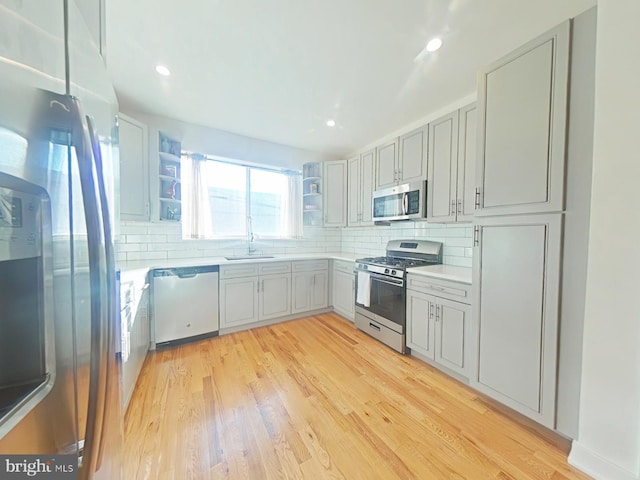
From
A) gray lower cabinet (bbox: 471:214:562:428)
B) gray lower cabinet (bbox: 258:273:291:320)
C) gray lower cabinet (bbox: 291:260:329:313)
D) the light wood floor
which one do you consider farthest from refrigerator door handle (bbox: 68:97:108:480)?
gray lower cabinet (bbox: 291:260:329:313)

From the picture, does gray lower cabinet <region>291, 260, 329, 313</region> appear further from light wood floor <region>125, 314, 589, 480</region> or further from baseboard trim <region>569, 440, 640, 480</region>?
baseboard trim <region>569, 440, 640, 480</region>

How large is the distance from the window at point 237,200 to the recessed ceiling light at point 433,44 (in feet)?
8.35

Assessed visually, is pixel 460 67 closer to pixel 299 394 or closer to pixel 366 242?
pixel 366 242

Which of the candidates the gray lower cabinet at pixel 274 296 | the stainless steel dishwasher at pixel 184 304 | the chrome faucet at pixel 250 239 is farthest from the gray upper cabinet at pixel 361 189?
the stainless steel dishwasher at pixel 184 304

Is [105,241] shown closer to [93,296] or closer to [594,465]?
[93,296]

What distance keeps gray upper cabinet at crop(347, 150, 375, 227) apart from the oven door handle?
88 centimetres

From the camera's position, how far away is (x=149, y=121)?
296 cm

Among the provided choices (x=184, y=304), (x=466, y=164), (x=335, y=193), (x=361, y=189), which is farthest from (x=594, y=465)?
(x=335, y=193)

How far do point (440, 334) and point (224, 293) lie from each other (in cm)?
240

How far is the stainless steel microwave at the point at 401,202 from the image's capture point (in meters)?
2.70

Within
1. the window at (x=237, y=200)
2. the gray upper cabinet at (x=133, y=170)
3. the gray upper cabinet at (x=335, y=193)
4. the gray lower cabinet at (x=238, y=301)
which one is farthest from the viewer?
the gray upper cabinet at (x=335, y=193)

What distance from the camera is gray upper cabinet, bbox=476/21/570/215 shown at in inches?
57.3

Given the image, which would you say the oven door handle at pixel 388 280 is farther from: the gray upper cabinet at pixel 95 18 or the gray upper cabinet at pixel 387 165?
the gray upper cabinet at pixel 95 18

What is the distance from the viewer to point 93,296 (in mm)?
518
